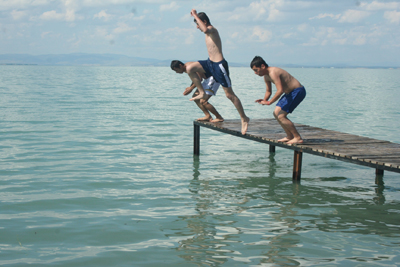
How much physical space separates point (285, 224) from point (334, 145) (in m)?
2.41

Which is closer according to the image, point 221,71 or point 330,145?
point 330,145

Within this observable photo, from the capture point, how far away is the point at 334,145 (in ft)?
28.0

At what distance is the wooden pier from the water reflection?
0.78 meters

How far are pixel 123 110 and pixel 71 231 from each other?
58.8ft

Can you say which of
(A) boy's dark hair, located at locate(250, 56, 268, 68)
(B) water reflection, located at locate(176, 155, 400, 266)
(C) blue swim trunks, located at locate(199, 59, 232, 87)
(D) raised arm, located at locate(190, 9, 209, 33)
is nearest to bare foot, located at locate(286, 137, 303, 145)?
(B) water reflection, located at locate(176, 155, 400, 266)

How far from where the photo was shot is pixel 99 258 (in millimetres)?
5562

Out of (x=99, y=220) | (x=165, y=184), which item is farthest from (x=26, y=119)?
(x=99, y=220)

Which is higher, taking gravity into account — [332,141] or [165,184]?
[332,141]

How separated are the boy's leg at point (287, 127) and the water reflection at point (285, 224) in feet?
3.26

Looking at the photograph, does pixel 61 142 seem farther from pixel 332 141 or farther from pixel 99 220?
pixel 332 141

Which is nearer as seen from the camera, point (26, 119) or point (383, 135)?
point (383, 135)

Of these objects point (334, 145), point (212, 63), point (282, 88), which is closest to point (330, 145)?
point (334, 145)

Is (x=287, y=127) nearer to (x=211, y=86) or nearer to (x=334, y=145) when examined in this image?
(x=334, y=145)

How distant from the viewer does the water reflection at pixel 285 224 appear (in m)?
Answer: 5.70
